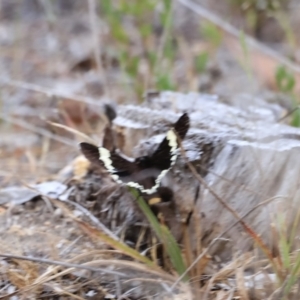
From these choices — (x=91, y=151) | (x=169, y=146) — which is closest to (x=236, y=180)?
(x=169, y=146)

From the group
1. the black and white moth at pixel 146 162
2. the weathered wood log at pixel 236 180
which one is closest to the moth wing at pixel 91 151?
the black and white moth at pixel 146 162

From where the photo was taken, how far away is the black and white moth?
35.5 inches

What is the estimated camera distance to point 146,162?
0.93 metres

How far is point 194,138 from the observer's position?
3.30 ft

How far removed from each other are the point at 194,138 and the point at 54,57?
1909 millimetres

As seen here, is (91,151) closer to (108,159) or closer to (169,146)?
(108,159)

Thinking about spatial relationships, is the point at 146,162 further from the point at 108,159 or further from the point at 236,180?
the point at 236,180

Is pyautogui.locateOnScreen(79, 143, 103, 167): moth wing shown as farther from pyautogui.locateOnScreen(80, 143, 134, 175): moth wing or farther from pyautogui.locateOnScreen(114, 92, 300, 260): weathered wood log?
pyautogui.locateOnScreen(114, 92, 300, 260): weathered wood log

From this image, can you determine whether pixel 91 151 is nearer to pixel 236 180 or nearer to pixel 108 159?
pixel 108 159

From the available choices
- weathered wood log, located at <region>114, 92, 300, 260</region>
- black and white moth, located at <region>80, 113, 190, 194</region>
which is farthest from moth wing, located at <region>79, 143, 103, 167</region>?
weathered wood log, located at <region>114, 92, 300, 260</region>

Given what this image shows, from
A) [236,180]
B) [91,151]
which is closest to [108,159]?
[91,151]

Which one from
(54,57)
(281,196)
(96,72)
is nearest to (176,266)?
(281,196)

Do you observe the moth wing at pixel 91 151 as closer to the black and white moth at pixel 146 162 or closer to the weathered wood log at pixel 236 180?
the black and white moth at pixel 146 162

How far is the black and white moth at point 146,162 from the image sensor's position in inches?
35.5
